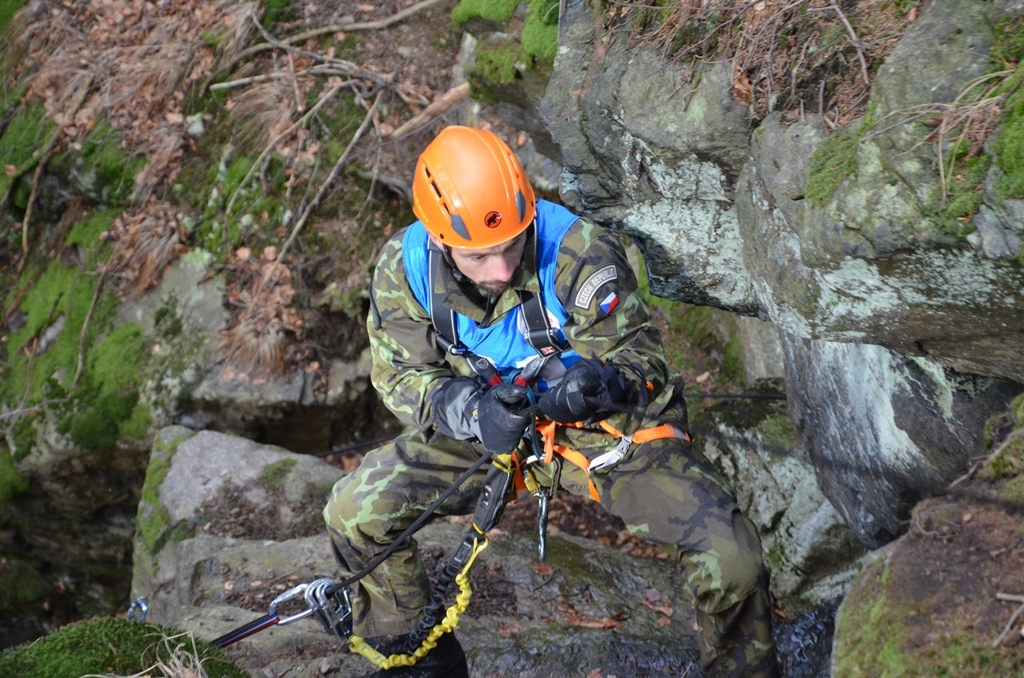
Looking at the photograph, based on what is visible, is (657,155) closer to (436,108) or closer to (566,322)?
(566,322)

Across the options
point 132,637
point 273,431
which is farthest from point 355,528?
point 273,431

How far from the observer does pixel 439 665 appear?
405cm

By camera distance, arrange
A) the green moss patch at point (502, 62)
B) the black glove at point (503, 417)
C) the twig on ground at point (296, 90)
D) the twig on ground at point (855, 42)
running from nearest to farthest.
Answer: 1. the twig on ground at point (855, 42)
2. the black glove at point (503, 417)
3. the green moss patch at point (502, 62)
4. the twig on ground at point (296, 90)

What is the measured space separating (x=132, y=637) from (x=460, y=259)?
228 centimetres

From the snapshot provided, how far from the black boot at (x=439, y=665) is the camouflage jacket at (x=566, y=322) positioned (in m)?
1.17

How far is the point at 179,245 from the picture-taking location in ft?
28.2

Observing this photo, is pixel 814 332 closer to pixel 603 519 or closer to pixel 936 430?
pixel 936 430

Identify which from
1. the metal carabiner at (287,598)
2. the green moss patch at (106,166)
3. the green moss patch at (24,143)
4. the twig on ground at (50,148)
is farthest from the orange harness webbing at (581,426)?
the green moss patch at (24,143)

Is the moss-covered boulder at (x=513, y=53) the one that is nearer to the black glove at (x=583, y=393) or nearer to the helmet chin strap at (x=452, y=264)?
the helmet chin strap at (x=452, y=264)

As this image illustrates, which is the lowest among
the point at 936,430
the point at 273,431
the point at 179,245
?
the point at 273,431

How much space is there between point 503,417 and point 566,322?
0.75 metres

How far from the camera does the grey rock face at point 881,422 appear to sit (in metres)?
3.15

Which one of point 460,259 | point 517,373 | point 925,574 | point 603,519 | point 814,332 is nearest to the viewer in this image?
point 925,574

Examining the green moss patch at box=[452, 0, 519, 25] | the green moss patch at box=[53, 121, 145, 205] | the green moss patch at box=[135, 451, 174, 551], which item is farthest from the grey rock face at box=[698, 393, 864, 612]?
the green moss patch at box=[53, 121, 145, 205]
